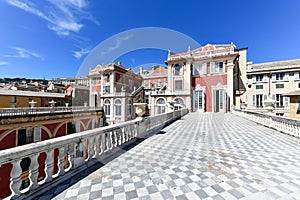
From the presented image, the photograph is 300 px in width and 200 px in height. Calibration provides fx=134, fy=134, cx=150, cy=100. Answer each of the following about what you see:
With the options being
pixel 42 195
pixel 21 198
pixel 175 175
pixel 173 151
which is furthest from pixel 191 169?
pixel 21 198

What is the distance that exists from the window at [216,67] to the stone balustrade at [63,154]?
57.2 feet

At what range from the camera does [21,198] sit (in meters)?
1.75

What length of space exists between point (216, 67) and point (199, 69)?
2.20 meters

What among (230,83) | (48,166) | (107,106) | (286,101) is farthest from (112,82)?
(286,101)

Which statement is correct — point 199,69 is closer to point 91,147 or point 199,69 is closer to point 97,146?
point 97,146

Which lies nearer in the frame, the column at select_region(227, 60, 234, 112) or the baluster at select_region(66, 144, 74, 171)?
the baluster at select_region(66, 144, 74, 171)

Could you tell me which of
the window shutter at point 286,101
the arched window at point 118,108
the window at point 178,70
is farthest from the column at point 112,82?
the window shutter at point 286,101

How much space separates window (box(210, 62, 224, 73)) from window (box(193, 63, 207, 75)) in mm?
898

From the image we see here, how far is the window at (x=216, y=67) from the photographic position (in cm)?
1816

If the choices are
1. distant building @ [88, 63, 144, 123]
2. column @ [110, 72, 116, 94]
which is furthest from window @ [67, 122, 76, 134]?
column @ [110, 72, 116, 94]

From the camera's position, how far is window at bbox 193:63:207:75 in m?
18.9

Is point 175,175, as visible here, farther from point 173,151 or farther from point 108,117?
point 108,117

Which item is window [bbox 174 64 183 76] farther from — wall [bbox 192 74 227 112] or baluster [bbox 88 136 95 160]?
baluster [bbox 88 136 95 160]

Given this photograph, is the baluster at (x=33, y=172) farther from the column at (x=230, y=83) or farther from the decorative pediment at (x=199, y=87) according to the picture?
the decorative pediment at (x=199, y=87)
